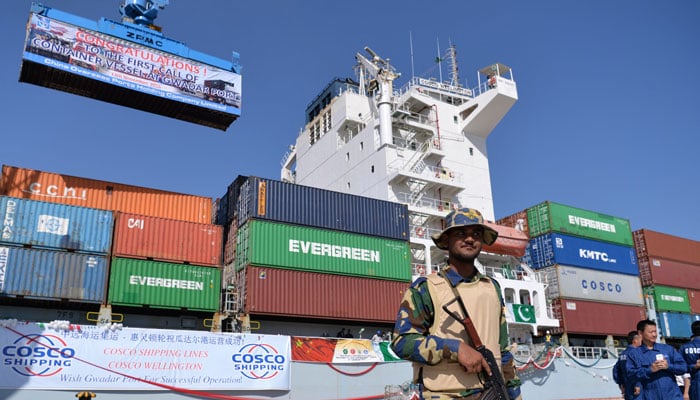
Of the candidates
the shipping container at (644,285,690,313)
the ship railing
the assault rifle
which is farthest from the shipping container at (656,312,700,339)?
the assault rifle

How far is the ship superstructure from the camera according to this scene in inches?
1339

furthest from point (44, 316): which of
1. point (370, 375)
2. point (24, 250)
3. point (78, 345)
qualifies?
point (370, 375)

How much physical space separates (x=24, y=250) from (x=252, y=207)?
29.6ft

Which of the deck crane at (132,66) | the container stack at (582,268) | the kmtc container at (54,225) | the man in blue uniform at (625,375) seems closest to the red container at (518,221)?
the container stack at (582,268)

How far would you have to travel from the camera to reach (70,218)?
2219cm

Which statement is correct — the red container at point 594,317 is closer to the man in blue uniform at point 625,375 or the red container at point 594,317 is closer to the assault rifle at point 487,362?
the man in blue uniform at point 625,375

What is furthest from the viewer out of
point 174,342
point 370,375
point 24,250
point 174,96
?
point 174,96

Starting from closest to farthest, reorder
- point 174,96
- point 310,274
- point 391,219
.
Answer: point 310,274 → point 174,96 → point 391,219

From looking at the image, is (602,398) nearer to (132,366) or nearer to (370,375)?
(370,375)

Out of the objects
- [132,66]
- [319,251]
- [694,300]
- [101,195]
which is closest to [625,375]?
[319,251]

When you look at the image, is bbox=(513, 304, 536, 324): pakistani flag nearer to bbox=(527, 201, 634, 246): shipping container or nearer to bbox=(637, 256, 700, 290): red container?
bbox=(527, 201, 634, 246): shipping container

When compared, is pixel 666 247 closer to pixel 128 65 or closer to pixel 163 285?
pixel 163 285

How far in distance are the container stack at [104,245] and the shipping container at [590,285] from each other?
69.2ft

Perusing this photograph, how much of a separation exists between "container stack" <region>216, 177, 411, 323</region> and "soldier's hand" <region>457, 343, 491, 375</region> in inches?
830
